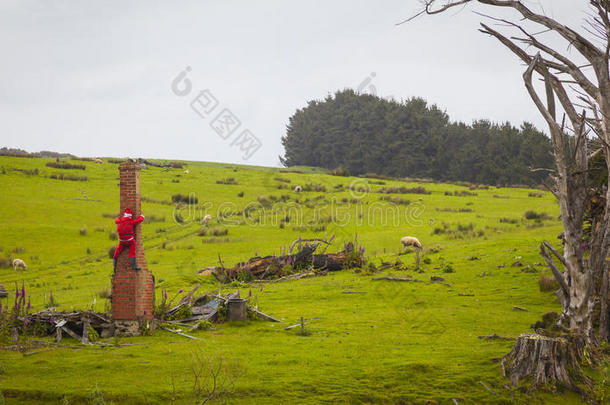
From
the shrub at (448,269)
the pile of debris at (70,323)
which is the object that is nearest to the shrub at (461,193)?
the shrub at (448,269)

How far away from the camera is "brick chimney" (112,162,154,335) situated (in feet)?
38.9

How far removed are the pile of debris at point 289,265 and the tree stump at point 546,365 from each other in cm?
1268

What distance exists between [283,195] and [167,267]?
20.7 m

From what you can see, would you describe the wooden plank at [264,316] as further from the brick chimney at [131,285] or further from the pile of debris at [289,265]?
the pile of debris at [289,265]

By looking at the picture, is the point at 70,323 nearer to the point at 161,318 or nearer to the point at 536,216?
the point at 161,318

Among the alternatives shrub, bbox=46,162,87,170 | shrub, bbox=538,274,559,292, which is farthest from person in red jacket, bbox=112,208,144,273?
shrub, bbox=46,162,87,170

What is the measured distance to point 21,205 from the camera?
33.6 m

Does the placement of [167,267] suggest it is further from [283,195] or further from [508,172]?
[508,172]

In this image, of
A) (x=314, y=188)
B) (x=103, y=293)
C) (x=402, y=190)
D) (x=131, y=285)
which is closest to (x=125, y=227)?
(x=131, y=285)

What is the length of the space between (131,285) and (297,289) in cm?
731

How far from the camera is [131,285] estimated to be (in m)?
11.9

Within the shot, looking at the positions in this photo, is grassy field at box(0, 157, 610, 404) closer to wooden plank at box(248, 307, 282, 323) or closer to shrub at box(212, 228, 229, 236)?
shrub at box(212, 228, 229, 236)

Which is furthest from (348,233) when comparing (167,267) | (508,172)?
(508,172)

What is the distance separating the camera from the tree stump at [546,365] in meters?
8.32
